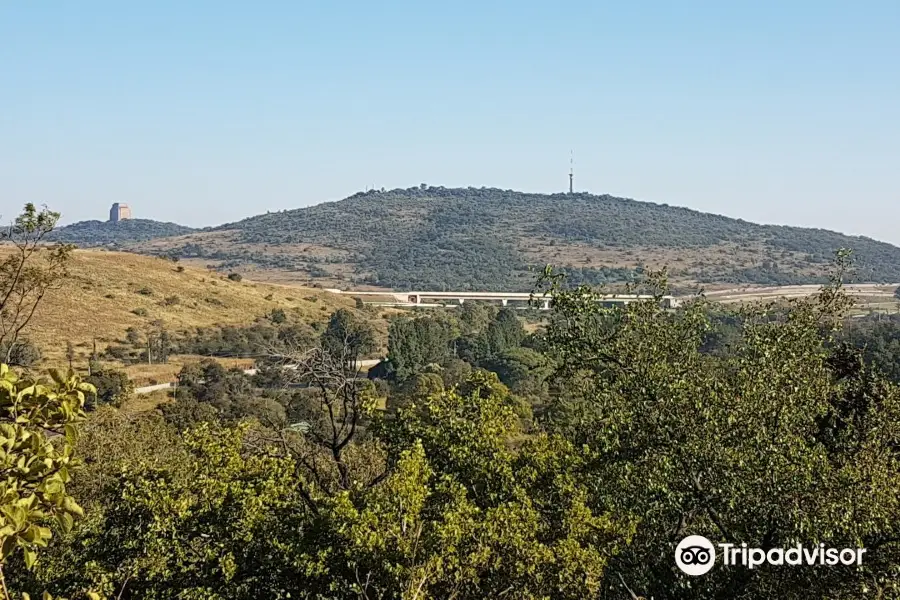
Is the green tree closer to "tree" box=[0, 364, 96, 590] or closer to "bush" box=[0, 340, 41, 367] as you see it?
"tree" box=[0, 364, 96, 590]

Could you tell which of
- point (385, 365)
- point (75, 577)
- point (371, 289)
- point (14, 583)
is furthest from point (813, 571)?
point (371, 289)

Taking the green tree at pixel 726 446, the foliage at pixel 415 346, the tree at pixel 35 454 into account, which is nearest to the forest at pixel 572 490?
the green tree at pixel 726 446

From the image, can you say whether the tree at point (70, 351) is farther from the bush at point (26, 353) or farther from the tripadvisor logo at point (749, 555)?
the tripadvisor logo at point (749, 555)

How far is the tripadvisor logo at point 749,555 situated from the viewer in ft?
30.9

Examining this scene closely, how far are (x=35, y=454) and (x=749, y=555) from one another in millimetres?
8385

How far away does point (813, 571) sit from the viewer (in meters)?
9.66

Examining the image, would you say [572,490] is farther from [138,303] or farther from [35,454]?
[138,303]

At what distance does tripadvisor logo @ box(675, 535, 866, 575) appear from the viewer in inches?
370

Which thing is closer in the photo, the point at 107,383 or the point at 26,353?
the point at 107,383

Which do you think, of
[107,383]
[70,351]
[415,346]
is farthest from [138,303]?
[107,383]

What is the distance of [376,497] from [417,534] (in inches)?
37.2

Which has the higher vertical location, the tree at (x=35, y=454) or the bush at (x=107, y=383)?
the tree at (x=35, y=454)

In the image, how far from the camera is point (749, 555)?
10281mm

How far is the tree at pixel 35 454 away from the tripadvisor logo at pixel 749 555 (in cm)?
778
